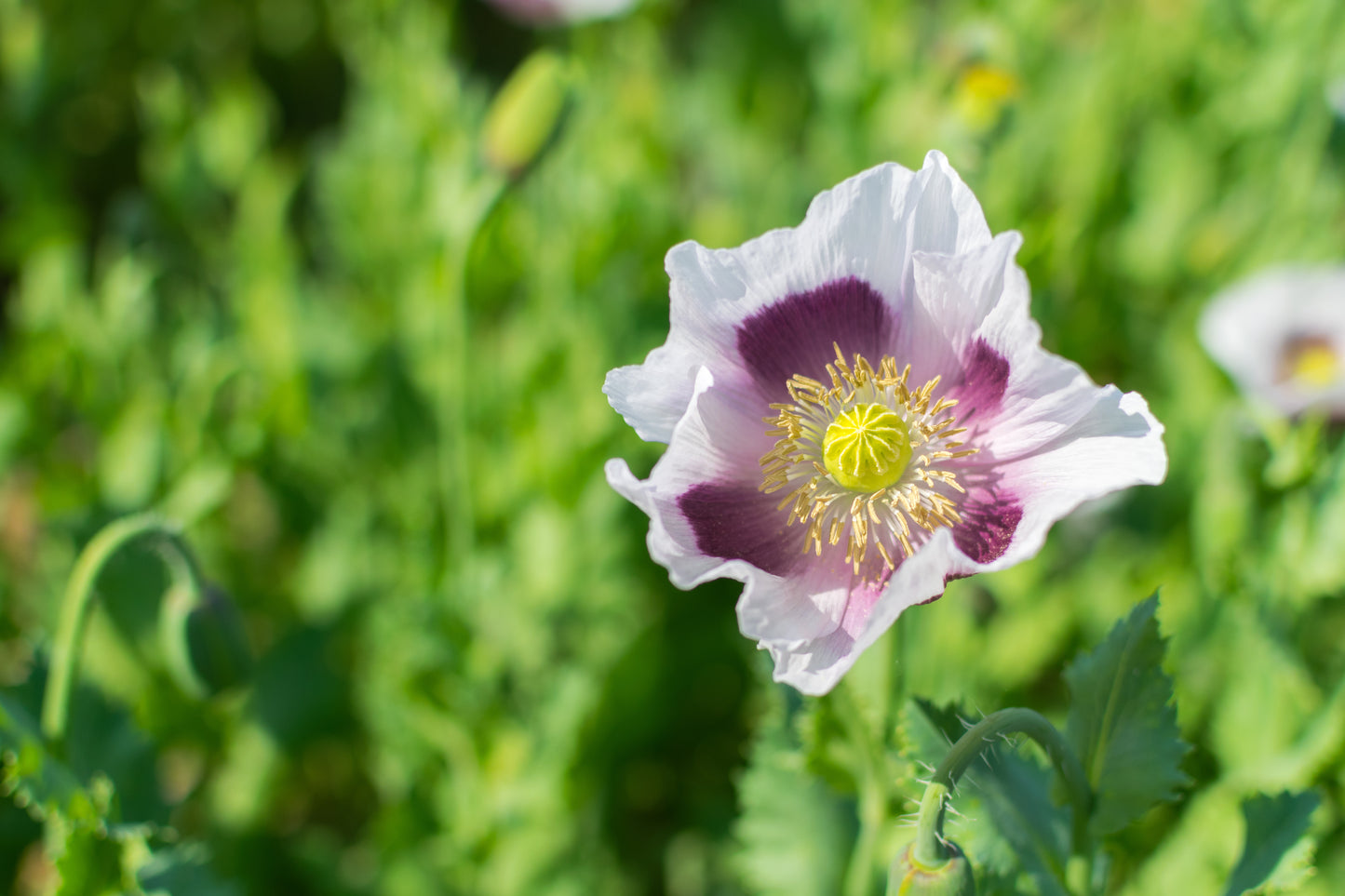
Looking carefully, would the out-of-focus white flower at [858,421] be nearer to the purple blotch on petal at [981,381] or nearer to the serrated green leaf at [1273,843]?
the purple blotch on petal at [981,381]

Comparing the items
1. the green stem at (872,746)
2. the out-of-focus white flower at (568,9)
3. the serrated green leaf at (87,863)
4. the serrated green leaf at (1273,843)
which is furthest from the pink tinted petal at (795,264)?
the out-of-focus white flower at (568,9)

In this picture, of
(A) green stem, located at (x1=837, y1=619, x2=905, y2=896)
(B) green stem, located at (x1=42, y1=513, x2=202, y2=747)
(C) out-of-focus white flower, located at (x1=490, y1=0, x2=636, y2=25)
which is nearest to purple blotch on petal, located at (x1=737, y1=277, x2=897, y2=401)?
(A) green stem, located at (x1=837, y1=619, x2=905, y2=896)

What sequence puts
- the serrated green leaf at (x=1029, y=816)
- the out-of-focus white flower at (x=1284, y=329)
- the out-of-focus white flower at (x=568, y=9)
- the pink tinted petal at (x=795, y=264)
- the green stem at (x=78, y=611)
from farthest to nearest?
the out-of-focus white flower at (x=568, y=9) < the out-of-focus white flower at (x=1284, y=329) < the green stem at (x=78, y=611) < the serrated green leaf at (x=1029, y=816) < the pink tinted petal at (x=795, y=264)

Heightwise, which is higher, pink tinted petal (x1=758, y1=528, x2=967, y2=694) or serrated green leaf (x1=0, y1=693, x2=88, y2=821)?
pink tinted petal (x1=758, y1=528, x2=967, y2=694)

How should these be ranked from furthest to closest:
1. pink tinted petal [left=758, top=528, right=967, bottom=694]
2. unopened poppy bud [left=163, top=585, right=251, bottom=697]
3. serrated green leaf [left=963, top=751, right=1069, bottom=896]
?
unopened poppy bud [left=163, top=585, right=251, bottom=697] < serrated green leaf [left=963, top=751, right=1069, bottom=896] < pink tinted petal [left=758, top=528, right=967, bottom=694]

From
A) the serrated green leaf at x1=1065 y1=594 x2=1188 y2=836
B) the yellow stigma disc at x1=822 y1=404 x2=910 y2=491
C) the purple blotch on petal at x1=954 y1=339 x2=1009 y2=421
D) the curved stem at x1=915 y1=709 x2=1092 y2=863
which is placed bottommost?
the serrated green leaf at x1=1065 y1=594 x2=1188 y2=836

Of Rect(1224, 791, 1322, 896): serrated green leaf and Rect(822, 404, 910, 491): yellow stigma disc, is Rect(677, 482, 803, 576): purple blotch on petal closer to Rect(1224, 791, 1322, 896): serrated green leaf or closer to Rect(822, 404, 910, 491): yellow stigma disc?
Rect(822, 404, 910, 491): yellow stigma disc
